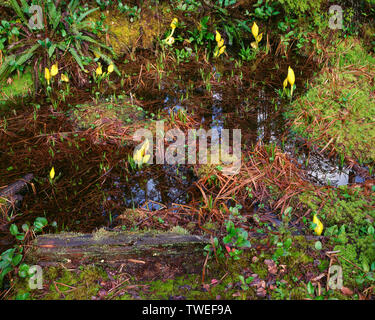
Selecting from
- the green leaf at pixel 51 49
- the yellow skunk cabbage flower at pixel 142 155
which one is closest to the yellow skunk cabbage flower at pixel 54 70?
the green leaf at pixel 51 49

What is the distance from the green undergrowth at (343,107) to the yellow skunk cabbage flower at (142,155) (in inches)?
58.5

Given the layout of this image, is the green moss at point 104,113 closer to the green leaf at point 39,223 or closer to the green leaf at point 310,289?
the green leaf at point 39,223

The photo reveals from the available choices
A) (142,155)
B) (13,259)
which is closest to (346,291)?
(142,155)

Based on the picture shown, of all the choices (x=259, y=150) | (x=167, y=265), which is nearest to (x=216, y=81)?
(x=259, y=150)

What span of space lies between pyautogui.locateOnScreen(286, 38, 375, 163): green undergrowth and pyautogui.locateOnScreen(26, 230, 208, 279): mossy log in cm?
169

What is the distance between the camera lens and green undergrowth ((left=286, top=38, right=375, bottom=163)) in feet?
9.38

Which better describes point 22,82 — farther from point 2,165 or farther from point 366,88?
point 366,88

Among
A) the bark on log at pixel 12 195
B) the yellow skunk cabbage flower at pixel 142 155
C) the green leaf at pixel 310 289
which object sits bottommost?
the green leaf at pixel 310 289

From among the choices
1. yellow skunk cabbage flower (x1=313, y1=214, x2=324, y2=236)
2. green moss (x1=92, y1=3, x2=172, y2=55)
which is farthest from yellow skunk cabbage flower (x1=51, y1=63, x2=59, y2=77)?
yellow skunk cabbage flower (x1=313, y1=214, x2=324, y2=236)

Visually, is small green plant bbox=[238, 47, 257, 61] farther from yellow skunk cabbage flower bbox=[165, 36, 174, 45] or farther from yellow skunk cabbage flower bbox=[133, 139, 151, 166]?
yellow skunk cabbage flower bbox=[133, 139, 151, 166]

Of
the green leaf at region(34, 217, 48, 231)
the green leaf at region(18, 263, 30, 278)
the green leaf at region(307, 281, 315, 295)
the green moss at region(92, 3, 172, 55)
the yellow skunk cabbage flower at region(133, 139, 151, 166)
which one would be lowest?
the green leaf at region(307, 281, 315, 295)

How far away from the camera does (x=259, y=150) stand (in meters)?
2.79

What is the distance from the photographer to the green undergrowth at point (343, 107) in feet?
9.38

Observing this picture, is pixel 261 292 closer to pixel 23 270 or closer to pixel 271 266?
pixel 271 266
